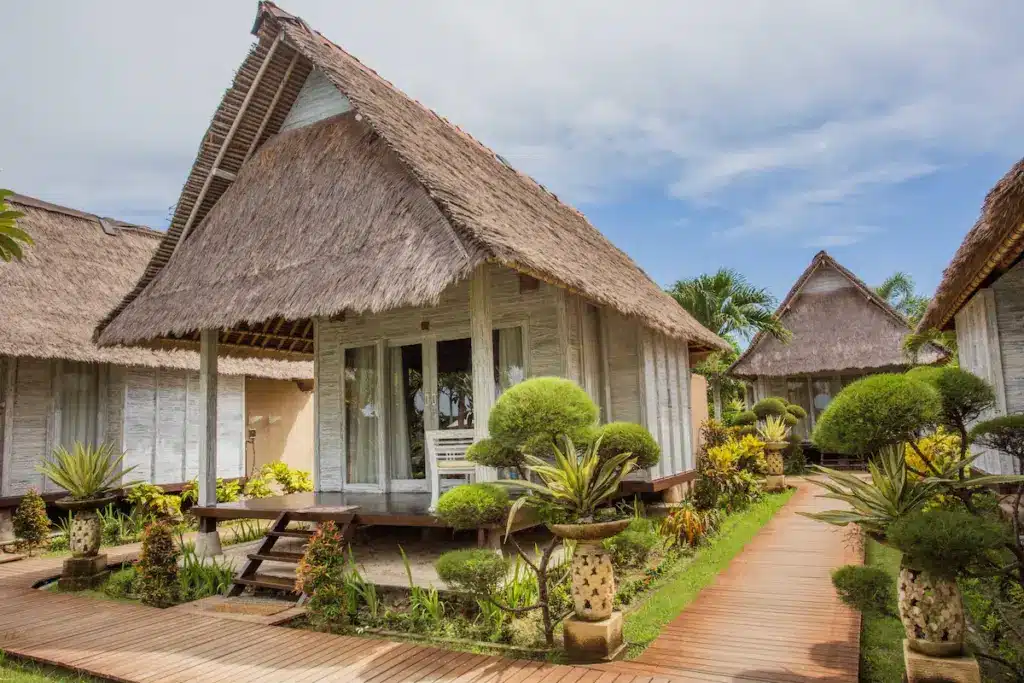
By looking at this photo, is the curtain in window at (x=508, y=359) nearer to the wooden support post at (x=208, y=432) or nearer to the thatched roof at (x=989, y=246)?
the wooden support post at (x=208, y=432)

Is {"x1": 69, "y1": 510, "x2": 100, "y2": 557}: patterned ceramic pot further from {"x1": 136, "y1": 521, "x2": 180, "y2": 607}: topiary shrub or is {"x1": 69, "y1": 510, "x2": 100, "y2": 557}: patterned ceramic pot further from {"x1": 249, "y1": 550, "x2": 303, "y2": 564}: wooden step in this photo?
{"x1": 249, "y1": 550, "x2": 303, "y2": 564}: wooden step

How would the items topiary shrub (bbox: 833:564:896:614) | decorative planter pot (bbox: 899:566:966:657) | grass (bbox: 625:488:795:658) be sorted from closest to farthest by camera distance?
decorative planter pot (bbox: 899:566:966:657) → topiary shrub (bbox: 833:564:896:614) → grass (bbox: 625:488:795:658)

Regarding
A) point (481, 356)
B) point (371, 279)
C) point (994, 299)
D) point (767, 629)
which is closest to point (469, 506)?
point (481, 356)

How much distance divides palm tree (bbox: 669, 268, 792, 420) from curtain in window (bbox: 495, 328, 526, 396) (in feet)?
37.6

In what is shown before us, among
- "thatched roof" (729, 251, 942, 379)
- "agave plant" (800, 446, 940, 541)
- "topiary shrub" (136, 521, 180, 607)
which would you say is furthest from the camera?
"thatched roof" (729, 251, 942, 379)

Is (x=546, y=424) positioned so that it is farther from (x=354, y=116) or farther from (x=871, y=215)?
(x=871, y=215)

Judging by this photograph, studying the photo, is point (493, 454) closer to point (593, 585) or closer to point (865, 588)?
point (593, 585)

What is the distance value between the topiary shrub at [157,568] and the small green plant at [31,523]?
4.16 metres

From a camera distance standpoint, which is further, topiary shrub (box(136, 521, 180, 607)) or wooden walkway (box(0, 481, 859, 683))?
topiary shrub (box(136, 521, 180, 607))

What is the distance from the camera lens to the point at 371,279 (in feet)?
22.2

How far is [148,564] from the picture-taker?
6945mm

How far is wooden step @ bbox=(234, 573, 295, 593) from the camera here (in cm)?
666

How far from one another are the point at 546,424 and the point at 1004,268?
4636mm

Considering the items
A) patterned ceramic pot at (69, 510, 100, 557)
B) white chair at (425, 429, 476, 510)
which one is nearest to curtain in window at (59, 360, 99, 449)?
patterned ceramic pot at (69, 510, 100, 557)
